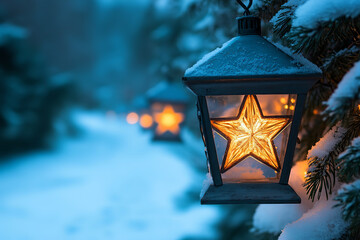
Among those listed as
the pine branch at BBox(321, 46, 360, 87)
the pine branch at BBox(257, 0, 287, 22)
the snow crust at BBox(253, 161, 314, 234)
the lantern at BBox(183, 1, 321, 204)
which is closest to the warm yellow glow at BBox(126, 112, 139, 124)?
the snow crust at BBox(253, 161, 314, 234)

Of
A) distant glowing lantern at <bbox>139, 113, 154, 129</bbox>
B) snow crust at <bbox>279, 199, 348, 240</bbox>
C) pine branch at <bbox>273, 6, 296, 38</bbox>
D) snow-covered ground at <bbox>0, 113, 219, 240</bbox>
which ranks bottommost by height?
snow-covered ground at <bbox>0, 113, 219, 240</bbox>

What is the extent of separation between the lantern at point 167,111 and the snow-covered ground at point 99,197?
1.26m

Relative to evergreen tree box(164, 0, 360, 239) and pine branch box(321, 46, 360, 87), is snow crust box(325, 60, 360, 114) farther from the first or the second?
pine branch box(321, 46, 360, 87)

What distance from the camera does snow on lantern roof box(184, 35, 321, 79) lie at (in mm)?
1127

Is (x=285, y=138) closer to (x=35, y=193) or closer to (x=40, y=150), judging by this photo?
(x=35, y=193)

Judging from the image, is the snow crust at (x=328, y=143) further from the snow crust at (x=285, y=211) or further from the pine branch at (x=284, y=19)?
the pine branch at (x=284, y=19)

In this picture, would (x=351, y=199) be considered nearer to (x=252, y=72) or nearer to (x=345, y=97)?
(x=345, y=97)

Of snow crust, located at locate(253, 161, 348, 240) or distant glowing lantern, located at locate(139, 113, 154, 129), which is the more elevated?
distant glowing lantern, located at locate(139, 113, 154, 129)

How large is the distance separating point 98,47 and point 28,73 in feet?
82.5

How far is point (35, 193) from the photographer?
286 inches

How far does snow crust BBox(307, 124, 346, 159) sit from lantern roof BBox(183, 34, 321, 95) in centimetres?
26

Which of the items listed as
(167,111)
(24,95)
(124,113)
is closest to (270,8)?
(167,111)

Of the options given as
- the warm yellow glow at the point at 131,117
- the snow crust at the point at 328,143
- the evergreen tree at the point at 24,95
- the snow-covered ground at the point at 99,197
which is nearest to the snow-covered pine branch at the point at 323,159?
the snow crust at the point at 328,143

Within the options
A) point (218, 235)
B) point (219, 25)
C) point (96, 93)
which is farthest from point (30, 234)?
point (96, 93)
